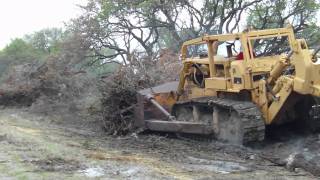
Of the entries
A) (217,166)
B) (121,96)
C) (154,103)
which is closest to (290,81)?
(217,166)

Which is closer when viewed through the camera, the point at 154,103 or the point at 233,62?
the point at 233,62

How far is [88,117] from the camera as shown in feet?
51.6

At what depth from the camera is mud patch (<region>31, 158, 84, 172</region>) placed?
7.57m

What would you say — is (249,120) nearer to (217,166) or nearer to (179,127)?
(217,166)

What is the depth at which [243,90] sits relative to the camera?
9.79 m

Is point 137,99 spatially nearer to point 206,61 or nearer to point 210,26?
point 206,61

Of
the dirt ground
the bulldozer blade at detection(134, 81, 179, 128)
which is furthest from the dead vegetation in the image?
the dirt ground

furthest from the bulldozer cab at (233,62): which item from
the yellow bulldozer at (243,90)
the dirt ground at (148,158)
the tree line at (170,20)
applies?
the tree line at (170,20)

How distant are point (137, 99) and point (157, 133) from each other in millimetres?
988

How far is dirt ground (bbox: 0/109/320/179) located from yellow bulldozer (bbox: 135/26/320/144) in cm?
35

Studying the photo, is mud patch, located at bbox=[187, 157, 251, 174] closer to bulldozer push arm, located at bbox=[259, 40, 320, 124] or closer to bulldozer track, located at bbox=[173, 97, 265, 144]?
bulldozer track, located at bbox=[173, 97, 265, 144]

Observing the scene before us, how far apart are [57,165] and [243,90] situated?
3614 mm

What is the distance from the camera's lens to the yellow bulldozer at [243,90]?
9.01 metres

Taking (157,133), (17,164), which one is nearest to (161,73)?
(157,133)
